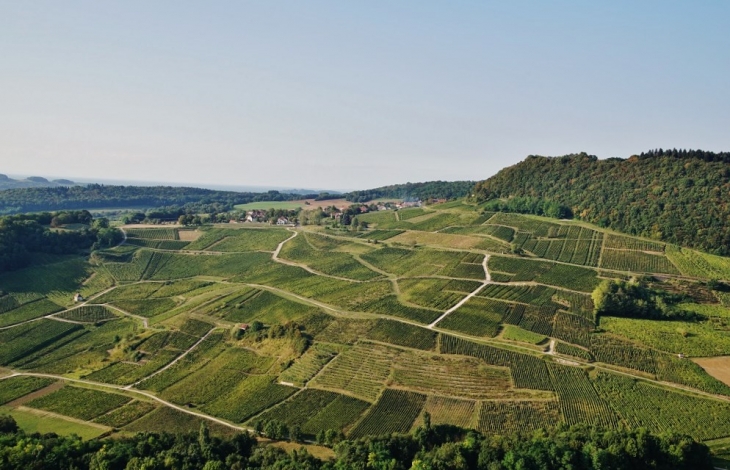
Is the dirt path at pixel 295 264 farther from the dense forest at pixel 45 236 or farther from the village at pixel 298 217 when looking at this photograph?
the dense forest at pixel 45 236

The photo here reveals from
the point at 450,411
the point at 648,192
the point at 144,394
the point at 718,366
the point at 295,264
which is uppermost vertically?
the point at 648,192

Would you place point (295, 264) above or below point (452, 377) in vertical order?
above

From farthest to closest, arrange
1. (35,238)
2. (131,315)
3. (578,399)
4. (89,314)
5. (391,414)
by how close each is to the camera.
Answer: (35,238), (89,314), (131,315), (578,399), (391,414)

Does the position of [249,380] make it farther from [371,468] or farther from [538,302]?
[538,302]

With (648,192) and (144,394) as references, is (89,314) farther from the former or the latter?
(648,192)

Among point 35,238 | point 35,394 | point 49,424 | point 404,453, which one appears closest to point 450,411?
point 404,453

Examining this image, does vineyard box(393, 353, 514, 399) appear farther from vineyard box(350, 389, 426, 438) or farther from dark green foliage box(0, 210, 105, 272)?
dark green foliage box(0, 210, 105, 272)

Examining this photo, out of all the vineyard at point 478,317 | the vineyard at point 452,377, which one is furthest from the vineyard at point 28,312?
the vineyard at point 478,317

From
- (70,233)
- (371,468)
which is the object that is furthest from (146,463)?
(70,233)

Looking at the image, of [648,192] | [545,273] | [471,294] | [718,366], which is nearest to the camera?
[718,366]
